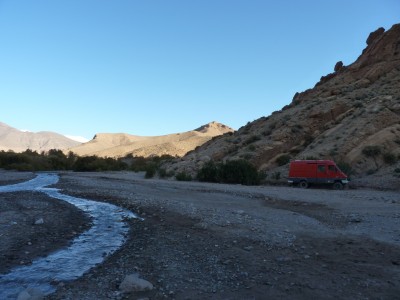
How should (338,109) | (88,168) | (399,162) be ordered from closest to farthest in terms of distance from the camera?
1. (399,162)
2. (338,109)
3. (88,168)

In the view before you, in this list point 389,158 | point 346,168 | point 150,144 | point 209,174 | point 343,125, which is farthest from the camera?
point 150,144

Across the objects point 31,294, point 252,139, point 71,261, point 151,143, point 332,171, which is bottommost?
point 31,294

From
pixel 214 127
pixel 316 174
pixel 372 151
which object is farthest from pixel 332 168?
pixel 214 127

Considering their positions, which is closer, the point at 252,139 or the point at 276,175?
the point at 276,175

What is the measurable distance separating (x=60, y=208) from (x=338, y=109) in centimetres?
3480

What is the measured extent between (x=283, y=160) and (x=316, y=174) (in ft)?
30.8

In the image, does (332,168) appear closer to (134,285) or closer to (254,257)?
(254,257)

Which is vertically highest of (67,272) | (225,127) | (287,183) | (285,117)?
(225,127)

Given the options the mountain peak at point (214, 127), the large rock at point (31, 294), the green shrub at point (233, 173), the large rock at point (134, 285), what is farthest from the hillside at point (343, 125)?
the mountain peak at point (214, 127)

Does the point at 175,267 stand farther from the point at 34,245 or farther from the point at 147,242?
the point at 34,245

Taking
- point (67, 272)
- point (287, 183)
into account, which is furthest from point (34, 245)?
point (287, 183)

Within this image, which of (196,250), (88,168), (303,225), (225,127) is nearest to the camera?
(196,250)

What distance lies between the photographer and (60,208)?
15.6 meters

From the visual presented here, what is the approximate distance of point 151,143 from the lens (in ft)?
445
